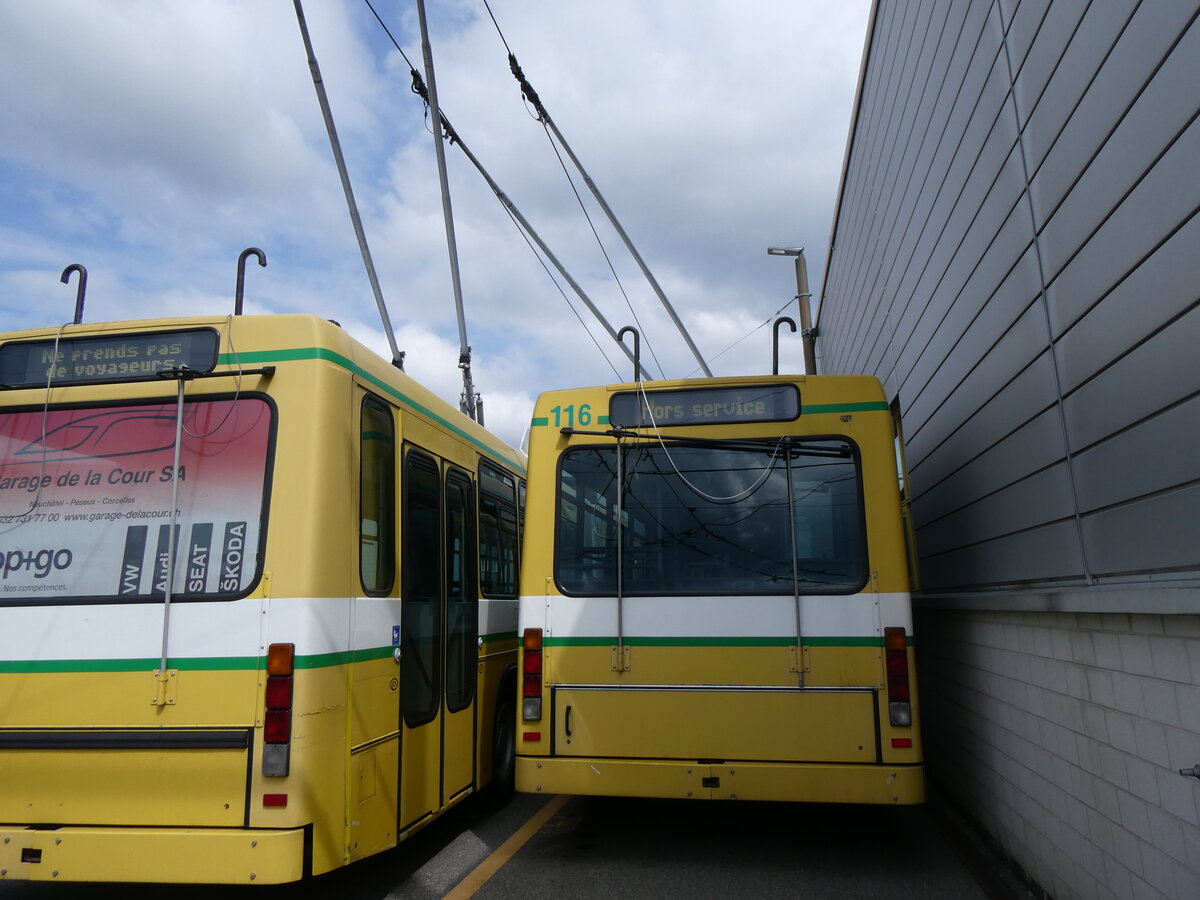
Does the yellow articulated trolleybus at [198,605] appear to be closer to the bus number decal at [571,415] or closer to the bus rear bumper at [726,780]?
the bus rear bumper at [726,780]

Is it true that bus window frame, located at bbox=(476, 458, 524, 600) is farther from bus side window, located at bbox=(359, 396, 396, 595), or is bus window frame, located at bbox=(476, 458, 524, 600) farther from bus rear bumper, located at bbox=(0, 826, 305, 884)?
bus rear bumper, located at bbox=(0, 826, 305, 884)

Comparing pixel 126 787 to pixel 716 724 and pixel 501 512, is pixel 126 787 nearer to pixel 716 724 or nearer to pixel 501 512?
pixel 716 724

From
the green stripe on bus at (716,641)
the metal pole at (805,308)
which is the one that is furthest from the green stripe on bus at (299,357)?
the metal pole at (805,308)

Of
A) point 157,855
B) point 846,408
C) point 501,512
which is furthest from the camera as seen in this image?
point 501,512

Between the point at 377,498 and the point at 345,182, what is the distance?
4265mm

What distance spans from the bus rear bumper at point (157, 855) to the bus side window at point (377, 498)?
49.6 inches

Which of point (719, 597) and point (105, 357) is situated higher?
point (105, 357)

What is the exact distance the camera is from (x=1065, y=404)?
453 centimetres

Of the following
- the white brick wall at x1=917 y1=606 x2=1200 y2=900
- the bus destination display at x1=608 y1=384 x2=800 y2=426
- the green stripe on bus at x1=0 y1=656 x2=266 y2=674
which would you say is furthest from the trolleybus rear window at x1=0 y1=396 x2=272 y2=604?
the white brick wall at x1=917 y1=606 x2=1200 y2=900

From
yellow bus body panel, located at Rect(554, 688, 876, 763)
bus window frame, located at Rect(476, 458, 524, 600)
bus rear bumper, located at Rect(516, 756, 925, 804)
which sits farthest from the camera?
Answer: bus window frame, located at Rect(476, 458, 524, 600)

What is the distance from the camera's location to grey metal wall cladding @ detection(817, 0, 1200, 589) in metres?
3.37

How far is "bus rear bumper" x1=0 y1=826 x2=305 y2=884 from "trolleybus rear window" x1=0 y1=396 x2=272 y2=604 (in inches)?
40.3

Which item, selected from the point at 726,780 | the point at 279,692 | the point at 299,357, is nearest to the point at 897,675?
the point at 726,780

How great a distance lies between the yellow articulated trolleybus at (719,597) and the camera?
18.0 feet
